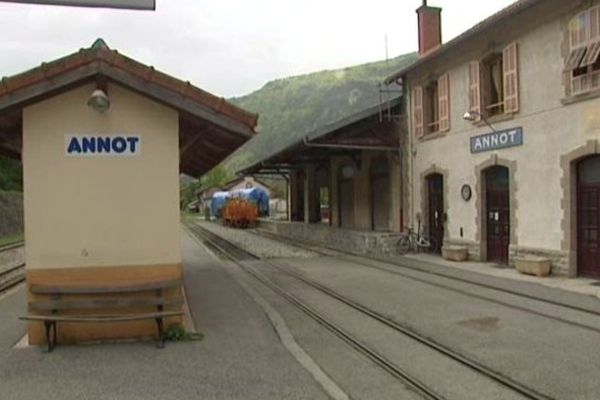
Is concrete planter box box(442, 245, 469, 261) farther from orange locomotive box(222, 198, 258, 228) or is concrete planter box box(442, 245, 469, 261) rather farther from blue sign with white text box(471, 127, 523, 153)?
orange locomotive box(222, 198, 258, 228)

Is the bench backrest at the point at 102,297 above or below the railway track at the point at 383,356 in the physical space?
above

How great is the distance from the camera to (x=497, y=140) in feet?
57.5

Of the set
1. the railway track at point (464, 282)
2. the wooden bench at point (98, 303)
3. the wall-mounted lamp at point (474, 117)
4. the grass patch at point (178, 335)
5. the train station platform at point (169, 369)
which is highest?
the wall-mounted lamp at point (474, 117)

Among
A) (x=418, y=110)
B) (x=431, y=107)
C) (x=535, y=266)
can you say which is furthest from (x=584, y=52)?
(x=418, y=110)

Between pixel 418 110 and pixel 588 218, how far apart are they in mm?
9124

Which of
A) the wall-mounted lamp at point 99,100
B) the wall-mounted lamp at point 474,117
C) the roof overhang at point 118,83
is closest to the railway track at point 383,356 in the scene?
the roof overhang at point 118,83

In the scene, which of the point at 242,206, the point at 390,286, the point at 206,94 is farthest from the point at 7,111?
the point at 242,206

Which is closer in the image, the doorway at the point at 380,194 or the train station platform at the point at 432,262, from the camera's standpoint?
the train station platform at the point at 432,262

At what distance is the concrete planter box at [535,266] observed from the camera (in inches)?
585

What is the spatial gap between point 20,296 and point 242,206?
124 feet

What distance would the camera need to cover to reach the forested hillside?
13538 centimetres

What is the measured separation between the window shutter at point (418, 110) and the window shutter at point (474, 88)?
3.45m

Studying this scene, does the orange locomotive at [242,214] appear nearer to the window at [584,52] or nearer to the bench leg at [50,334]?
the window at [584,52]

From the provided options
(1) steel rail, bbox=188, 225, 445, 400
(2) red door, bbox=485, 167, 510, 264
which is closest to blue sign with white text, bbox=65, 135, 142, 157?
(1) steel rail, bbox=188, 225, 445, 400
